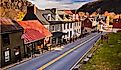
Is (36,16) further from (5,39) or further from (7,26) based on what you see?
(5,39)

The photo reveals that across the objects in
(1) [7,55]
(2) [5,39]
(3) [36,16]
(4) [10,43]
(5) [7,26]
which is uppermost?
(3) [36,16]

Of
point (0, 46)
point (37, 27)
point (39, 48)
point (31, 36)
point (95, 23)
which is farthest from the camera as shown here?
point (95, 23)

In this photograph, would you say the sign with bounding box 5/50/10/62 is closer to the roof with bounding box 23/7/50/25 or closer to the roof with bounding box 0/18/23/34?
the roof with bounding box 0/18/23/34

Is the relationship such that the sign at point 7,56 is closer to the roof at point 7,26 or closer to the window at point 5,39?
the window at point 5,39

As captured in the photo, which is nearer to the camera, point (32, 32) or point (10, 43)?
point (10, 43)

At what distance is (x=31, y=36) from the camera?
195ft

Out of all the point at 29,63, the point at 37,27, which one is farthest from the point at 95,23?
the point at 29,63

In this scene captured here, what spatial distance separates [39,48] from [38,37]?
2.94 metres

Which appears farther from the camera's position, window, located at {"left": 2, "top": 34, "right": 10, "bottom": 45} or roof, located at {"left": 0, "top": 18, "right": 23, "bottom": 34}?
window, located at {"left": 2, "top": 34, "right": 10, "bottom": 45}

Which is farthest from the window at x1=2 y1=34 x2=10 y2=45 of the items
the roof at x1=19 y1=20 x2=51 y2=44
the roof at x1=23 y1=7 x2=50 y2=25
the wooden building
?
the roof at x1=23 y1=7 x2=50 y2=25

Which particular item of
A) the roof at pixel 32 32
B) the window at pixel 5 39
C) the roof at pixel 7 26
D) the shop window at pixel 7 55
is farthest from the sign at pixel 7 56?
the roof at pixel 32 32

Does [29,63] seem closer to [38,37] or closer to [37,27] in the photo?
[38,37]

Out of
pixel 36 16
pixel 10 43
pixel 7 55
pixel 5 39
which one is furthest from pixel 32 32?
pixel 5 39

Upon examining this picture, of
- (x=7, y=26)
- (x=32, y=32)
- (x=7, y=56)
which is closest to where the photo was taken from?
(x=7, y=56)
